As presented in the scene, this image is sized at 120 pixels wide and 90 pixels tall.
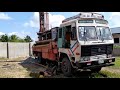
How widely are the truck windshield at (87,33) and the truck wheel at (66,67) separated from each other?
152 cm

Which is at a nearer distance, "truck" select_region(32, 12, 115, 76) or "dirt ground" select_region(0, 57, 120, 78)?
"truck" select_region(32, 12, 115, 76)

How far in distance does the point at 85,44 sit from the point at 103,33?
1.43 metres

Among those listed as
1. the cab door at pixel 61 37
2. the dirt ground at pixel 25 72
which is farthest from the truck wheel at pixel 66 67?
the cab door at pixel 61 37

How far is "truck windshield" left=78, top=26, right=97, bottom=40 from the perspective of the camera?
9469mm

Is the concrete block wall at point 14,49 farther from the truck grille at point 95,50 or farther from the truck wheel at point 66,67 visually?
the truck grille at point 95,50

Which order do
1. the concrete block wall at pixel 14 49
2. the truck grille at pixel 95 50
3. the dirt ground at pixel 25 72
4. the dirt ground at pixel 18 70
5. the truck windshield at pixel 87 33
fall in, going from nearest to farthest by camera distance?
1. the truck grille at pixel 95 50
2. the truck windshield at pixel 87 33
3. the dirt ground at pixel 25 72
4. the dirt ground at pixel 18 70
5. the concrete block wall at pixel 14 49

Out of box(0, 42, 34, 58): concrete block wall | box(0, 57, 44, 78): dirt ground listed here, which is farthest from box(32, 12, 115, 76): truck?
box(0, 42, 34, 58): concrete block wall

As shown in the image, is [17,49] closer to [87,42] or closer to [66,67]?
[66,67]

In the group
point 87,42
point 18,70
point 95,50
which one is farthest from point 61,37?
point 18,70

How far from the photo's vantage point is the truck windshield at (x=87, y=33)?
947cm

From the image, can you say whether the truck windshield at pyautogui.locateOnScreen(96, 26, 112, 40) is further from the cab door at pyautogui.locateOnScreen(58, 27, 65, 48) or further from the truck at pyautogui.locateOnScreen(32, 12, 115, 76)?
the cab door at pyautogui.locateOnScreen(58, 27, 65, 48)

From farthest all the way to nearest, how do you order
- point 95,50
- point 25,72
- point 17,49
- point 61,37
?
point 17,49 < point 25,72 < point 61,37 < point 95,50

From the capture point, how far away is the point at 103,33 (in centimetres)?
1011
